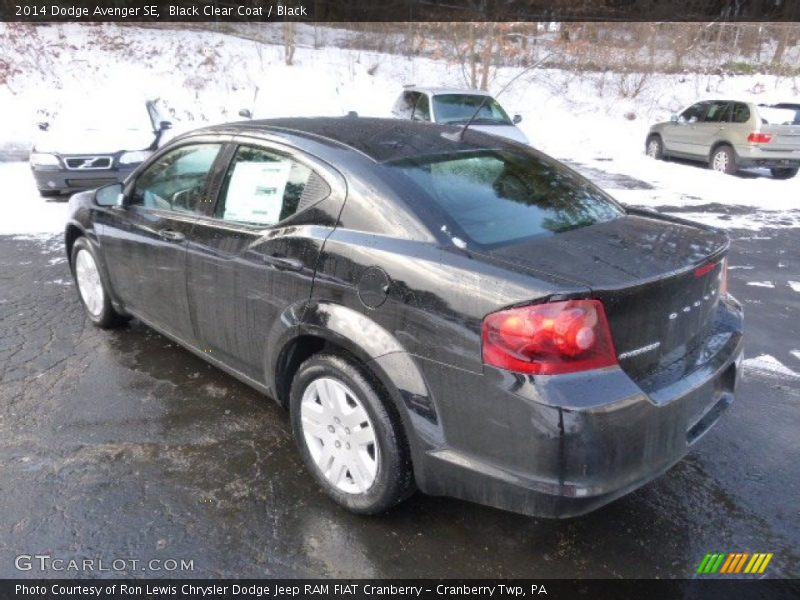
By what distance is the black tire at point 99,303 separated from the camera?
4.61 m

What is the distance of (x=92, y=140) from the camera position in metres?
9.76

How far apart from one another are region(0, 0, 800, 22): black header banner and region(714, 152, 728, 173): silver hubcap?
1405cm

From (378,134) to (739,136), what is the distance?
39.3ft

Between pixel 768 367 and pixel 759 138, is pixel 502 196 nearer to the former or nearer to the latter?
pixel 768 367

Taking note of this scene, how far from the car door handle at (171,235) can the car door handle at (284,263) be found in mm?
817

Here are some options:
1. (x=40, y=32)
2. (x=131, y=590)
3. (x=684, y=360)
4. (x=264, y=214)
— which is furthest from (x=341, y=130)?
(x=40, y=32)

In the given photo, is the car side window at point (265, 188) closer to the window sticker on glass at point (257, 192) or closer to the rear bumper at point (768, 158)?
the window sticker on glass at point (257, 192)

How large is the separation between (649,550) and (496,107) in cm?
1015

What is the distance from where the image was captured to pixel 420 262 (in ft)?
8.00

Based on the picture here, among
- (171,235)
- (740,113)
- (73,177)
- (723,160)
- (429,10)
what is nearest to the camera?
(171,235)

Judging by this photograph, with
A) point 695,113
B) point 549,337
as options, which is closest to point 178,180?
point 549,337

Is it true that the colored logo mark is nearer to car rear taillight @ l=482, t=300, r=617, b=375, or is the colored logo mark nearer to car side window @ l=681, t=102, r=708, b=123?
car rear taillight @ l=482, t=300, r=617, b=375

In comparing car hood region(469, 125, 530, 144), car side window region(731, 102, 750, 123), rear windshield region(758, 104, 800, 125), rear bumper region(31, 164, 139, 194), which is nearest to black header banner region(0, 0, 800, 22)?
car side window region(731, 102, 750, 123)

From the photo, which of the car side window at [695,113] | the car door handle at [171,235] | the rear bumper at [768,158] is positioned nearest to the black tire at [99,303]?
the car door handle at [171,235]
